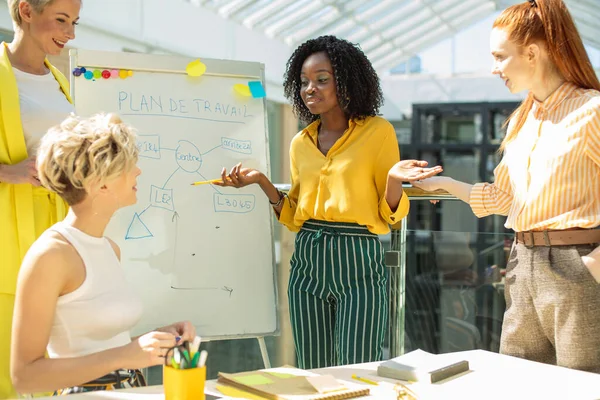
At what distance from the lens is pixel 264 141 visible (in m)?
2.91

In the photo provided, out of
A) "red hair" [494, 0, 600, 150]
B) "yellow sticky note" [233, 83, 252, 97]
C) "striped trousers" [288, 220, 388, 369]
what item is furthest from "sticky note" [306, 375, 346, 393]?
"yellow sticky note" [233, 83, 252, 97]

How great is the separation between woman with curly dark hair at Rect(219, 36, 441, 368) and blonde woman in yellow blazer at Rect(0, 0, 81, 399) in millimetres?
823

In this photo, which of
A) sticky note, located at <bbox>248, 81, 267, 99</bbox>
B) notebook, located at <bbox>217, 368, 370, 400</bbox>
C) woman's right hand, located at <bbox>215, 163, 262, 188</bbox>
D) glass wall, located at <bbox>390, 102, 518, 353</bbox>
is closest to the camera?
notebook, located at <bbox>217, 368, 370, 400</bbox>

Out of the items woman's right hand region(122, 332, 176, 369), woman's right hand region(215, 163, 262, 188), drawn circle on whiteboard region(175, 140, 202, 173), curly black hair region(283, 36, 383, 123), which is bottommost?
woman's right hand region(122, 332, 176, 369)

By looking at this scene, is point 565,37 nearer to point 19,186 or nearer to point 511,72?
point 511,72

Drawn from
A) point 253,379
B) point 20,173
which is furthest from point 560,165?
point 20,173

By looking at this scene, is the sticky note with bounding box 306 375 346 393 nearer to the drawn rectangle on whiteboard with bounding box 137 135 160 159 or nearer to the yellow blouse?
the yellow blouse

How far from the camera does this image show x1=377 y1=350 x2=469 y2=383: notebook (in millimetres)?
1557

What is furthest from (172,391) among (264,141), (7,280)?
(264,141)

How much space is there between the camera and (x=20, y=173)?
2062 millimetres

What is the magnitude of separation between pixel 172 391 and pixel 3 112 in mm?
1268

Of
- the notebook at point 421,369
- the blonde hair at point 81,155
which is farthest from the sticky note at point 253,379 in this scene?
the blonde hair at point 81,155

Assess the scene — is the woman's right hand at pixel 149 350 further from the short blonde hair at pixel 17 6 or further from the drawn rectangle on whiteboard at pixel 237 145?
the drawn rectangle on whiteboard at pixel 237 145

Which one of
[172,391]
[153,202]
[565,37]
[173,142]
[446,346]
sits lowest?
[446,346]
